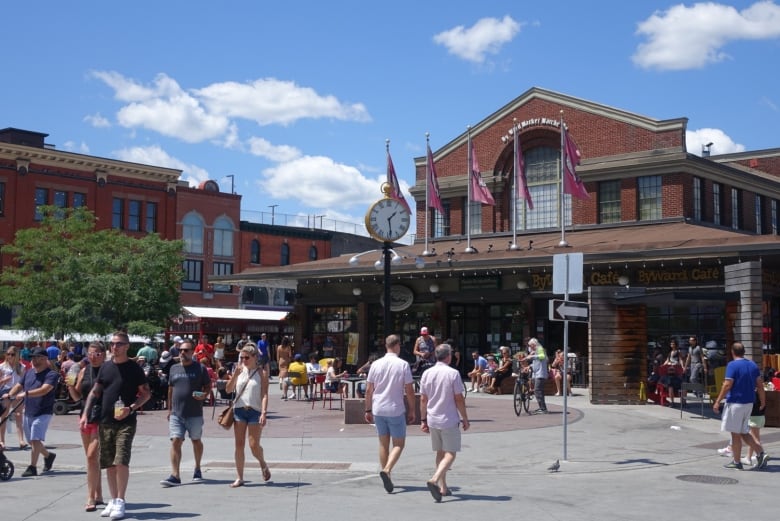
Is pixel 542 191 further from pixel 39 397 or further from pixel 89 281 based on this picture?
pixel 39 397

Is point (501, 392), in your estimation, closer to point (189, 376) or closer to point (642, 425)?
point (642, 425)

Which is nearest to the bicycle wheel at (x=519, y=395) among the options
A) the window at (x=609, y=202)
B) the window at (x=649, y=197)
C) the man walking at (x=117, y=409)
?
the man walking at (x=117, y=409)

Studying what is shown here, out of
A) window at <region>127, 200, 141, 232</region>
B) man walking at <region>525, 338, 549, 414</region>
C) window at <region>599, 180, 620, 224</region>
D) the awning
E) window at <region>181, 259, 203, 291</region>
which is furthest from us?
window at <region>181, 259, 203, 291</region>

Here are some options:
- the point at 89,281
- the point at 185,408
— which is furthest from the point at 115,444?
the point at 89,281

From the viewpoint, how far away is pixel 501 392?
27.5 metres

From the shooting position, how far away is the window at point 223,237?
63406 mm

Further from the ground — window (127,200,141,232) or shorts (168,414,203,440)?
window (127,200,141,232)

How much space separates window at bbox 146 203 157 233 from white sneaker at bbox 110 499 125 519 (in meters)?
52.0

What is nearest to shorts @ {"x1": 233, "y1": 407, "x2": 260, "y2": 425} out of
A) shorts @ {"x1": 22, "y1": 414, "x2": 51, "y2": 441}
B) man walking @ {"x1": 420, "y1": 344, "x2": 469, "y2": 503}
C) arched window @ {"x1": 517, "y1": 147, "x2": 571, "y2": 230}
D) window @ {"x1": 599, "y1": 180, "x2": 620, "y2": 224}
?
man walking @ {"x1": 420, "y1": 344, "x2": 469, "y2": 503}

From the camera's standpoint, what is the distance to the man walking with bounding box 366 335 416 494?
1078cm

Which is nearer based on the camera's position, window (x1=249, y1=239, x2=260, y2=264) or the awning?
the awning

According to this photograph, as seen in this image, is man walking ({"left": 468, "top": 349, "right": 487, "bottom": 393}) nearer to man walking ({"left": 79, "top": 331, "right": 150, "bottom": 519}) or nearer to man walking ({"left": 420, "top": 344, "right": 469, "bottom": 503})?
man walking ({"left": 420, "top": 344, "right": 469, "bottom": 503})

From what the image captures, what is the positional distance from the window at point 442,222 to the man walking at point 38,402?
28.7 metres

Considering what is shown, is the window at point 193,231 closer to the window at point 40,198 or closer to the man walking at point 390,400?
the window at point 40,198
